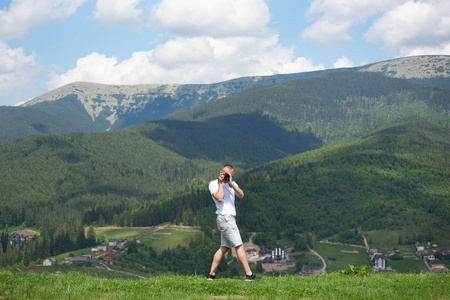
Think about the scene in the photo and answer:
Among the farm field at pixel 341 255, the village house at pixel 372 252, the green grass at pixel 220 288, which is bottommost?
the farm field at pixel 341 255

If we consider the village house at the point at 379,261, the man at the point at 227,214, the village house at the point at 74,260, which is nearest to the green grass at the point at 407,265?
the village house at the point at 379,261

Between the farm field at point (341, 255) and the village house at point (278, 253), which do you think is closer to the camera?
the farm field at point (341, 255)

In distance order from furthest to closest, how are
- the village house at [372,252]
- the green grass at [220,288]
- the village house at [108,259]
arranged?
1. the village house at [108,259]
2. the village house at [372,252]
3. the green grass at [220,288]

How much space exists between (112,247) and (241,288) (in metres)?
163

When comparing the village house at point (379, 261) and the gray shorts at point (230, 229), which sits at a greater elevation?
the gray shorts at point (230, 229)

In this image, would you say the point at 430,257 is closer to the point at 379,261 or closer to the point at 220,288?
the point at 379,261

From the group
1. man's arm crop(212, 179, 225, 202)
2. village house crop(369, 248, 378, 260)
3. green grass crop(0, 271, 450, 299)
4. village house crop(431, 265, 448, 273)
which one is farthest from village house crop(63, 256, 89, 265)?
man's arm crop(212, 179, 225, 202)

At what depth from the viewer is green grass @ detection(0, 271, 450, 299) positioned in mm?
17156

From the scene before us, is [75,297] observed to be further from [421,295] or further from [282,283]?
[421,295]

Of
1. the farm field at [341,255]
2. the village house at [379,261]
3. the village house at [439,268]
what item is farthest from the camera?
the farm field at [341,255]

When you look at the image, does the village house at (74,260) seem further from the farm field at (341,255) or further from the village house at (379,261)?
the village house at (379,261)

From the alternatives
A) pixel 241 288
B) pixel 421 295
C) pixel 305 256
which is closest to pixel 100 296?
pixel 241 288

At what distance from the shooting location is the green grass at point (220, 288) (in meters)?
17.2

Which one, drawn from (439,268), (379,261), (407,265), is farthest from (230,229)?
(407,265)
